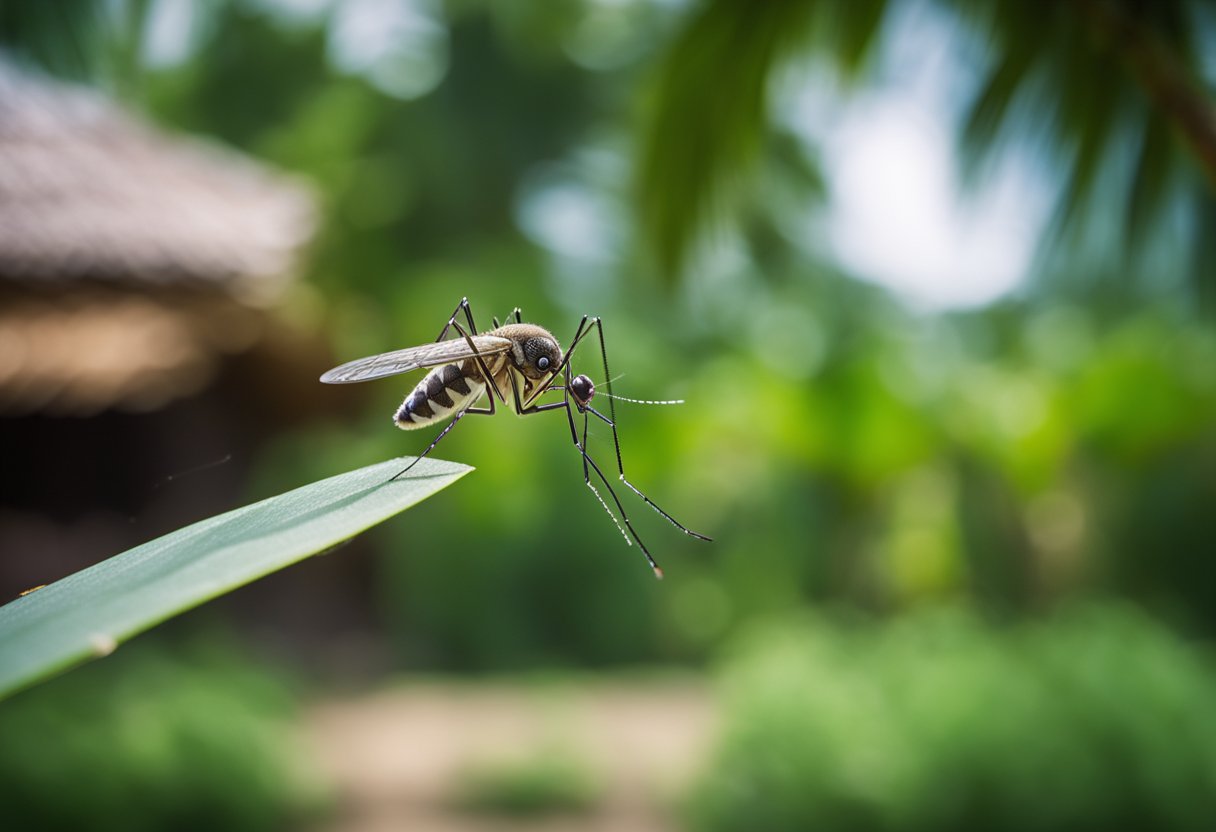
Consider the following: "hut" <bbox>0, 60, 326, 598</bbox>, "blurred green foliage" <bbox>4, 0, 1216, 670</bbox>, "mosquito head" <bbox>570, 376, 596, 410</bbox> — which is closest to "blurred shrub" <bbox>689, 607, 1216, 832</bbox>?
"blurred green foliage" <bbox>4, 0, 1216, 670</bbox>

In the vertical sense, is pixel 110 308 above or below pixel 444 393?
above

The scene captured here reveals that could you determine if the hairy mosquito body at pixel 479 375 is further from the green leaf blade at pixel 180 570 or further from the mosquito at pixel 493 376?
the green leaf blade at pixel 180 570

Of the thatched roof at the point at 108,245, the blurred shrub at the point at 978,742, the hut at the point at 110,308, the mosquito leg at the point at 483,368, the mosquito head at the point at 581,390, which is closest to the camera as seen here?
the mosquito leg at the point at 483,368

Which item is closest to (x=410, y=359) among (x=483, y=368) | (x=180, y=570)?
(x=483, y=368)

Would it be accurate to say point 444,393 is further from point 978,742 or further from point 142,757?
point 142,757

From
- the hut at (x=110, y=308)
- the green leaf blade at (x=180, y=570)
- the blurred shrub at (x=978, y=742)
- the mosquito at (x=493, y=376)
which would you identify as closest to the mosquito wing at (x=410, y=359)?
the mosquito at (x=493, y=376)

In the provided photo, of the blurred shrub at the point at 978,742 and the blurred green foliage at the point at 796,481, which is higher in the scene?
the blurred green foliage at the point at 796,481

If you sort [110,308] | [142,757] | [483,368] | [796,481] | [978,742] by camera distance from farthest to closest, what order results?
[796,481] → [142,757] → [978,742] → [110,308] → [483,368]
